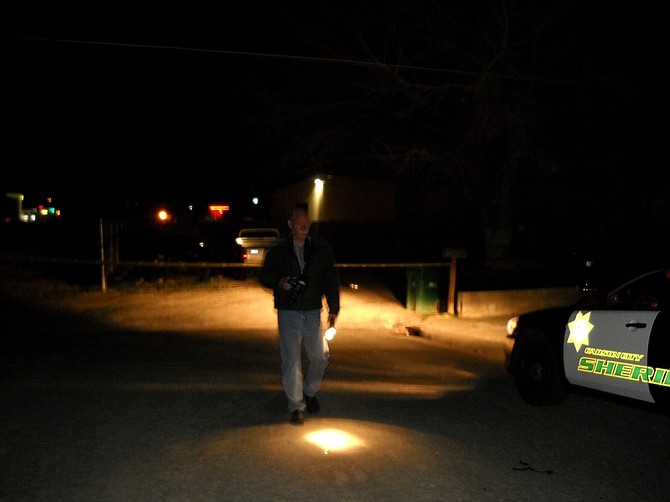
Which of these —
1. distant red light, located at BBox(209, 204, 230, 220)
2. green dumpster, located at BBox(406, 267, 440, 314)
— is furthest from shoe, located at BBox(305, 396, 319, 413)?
distant red light, located at BBox(209, 204, 230, 220)

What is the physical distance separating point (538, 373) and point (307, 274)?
2.55 metres

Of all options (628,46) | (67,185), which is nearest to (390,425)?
(628,46)

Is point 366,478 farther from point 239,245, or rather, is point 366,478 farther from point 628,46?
point 239,245

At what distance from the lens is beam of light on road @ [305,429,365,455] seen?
18.1 feet

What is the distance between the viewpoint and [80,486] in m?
4.69

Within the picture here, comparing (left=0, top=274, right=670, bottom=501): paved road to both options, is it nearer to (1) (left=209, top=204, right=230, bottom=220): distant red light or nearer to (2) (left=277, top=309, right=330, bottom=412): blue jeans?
(2) (left=277, top=309, right=330, bottom=412): blue jeans

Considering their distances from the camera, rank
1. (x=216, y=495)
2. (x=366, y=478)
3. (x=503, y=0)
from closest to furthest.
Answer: (x=216, y=495)
(x=366, y=478)
(x=503, y=0)

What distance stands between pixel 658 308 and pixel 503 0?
12.6 meters

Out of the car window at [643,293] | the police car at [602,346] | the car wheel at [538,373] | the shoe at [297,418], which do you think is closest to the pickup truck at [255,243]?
the car wheel at [538,373]

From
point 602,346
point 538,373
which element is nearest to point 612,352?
point 602,346

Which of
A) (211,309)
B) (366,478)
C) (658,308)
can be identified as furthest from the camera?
(211,309)

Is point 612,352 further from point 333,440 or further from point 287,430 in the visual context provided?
point 287,430

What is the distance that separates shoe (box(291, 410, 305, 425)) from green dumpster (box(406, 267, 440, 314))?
8.29 metres

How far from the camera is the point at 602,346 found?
609cm
